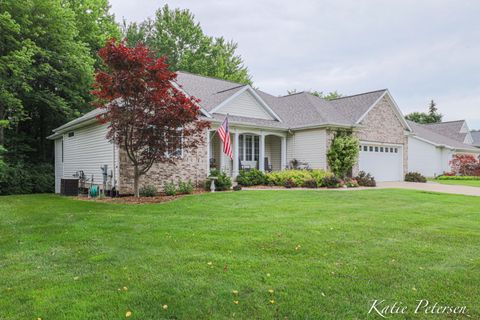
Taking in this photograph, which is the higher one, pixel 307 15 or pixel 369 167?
pixel 307 15

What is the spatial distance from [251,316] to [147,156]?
28.6ft

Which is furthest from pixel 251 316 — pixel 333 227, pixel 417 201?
pixel 417 201

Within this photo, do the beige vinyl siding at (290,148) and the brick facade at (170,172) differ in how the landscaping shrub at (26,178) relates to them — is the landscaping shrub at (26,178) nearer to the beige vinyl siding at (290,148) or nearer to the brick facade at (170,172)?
the brick facade at (170,172)

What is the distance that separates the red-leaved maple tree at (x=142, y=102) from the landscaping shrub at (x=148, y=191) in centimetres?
198

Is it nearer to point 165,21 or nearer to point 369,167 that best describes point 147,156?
point 369,167

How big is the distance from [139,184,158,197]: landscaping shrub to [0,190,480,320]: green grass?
14.8 feet

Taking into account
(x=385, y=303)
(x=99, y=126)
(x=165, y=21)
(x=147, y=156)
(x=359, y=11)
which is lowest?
(x=385, y=303)

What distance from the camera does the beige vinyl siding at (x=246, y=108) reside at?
17.2 meters

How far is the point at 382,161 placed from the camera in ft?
70.3

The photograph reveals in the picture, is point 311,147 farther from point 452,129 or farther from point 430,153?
point 452,129

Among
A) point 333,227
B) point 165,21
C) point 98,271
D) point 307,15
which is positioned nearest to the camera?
point 98,271

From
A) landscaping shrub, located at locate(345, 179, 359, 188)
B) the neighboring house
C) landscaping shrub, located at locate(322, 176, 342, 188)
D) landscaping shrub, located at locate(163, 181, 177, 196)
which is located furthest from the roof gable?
landscaping shrub, located at locate(163, 181, 177, 196)

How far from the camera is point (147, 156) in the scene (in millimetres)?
11109

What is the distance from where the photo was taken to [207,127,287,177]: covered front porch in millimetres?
16828
